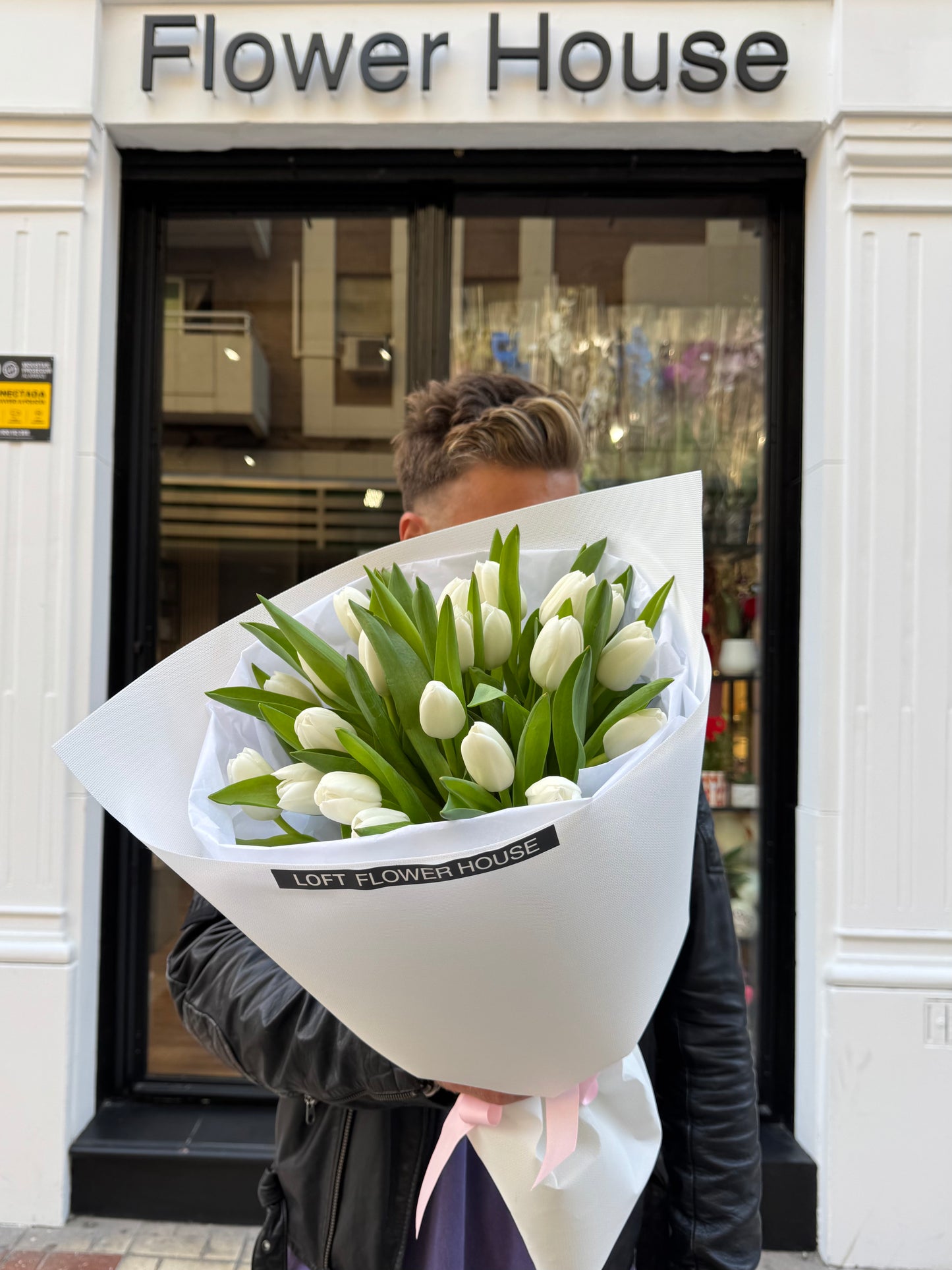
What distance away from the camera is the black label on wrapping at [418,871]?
0.69 meters

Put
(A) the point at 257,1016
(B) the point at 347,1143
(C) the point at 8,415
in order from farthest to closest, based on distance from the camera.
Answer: (C) the point at 8,415
(B) the point at 347,1143
(A) the point at 257,1016

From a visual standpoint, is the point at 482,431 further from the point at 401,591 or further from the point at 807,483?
the point at 807,483

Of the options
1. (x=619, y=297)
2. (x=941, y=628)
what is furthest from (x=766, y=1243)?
(x=619, y=297)

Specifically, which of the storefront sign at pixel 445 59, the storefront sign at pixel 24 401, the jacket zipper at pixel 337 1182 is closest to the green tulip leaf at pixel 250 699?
the jacket zipper at pixel 337 1182

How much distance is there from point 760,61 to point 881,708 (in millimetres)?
2200

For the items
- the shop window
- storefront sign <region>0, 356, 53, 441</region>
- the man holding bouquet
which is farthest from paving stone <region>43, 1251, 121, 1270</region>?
storefront sign <region>0, 356, 53, 441</region>

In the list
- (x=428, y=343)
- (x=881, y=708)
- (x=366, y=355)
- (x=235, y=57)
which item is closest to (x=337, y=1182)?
(x=881, y=708)

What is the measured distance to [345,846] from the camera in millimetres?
717

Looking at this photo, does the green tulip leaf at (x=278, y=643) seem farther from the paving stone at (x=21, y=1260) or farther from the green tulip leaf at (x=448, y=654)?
the paving stone at (x=21, y=1260)

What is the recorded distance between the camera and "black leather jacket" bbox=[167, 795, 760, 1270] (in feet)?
3.79

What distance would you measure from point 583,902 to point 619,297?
339 cm

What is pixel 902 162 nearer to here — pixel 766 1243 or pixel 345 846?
pixel 345 846

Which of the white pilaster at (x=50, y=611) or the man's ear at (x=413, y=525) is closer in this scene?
the man's ear at (x=413, y=525)

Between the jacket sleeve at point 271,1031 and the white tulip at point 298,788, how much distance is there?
334mm
